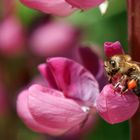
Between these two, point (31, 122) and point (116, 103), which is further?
point (31, 122)

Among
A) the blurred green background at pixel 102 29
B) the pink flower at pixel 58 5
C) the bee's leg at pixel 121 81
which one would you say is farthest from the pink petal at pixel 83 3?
the blurred green background at pixel 102 29

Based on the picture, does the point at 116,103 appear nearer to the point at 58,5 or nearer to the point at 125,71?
the point at 125,71

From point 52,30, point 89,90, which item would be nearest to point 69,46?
point 52,30

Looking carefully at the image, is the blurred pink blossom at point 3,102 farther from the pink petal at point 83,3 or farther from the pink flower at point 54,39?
the pink petal at point 83,3

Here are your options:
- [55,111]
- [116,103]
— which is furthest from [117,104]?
[55,111]

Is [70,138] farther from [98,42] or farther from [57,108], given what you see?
[57,108]

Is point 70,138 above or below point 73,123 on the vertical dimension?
below
